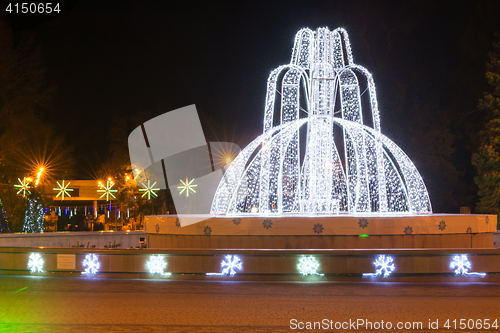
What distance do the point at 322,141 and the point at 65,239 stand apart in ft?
27.4

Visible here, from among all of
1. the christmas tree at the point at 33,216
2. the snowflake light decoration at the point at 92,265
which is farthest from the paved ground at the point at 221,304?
the christmas tree at the point at 33,216

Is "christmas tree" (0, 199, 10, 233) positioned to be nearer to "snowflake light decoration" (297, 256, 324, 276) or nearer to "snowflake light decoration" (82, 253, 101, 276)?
"snowflake light decoration" (82, 253, 101, 276)

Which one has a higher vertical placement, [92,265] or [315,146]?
[315,146]

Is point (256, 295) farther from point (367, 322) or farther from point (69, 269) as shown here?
point (69, 269)

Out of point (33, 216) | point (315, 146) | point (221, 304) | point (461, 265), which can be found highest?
point (315, 146)

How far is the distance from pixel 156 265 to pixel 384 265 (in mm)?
4274

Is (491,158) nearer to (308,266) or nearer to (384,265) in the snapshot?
(384,265)

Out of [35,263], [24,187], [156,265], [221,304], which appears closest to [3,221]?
[24,187]

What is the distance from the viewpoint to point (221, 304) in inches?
274

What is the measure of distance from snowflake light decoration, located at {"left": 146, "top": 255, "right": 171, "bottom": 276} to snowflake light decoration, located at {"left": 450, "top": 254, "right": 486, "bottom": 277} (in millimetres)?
5345

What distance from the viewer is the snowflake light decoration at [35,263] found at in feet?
33.1

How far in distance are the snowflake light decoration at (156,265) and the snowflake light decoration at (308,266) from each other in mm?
2575

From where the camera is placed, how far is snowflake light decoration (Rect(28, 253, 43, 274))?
33.1 ft

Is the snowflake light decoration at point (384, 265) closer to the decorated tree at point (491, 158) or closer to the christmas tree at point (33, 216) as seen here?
the decorated tree at point (491, 158)
